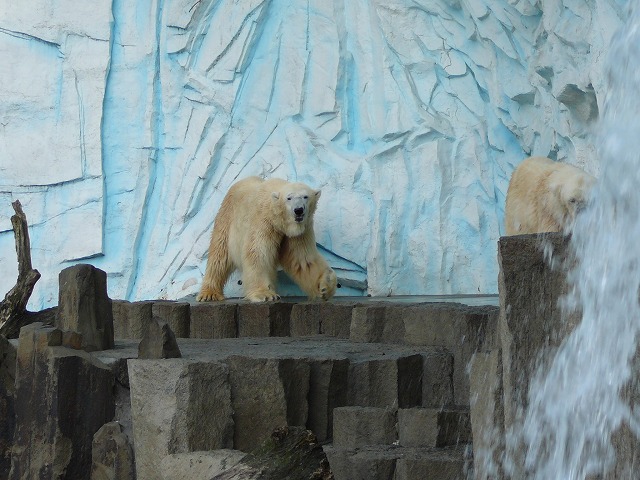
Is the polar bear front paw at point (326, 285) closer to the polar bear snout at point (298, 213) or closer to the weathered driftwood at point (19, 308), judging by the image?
the polar bear snout at point (298, 213)

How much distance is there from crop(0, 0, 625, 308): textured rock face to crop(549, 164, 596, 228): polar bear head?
90 centimetres

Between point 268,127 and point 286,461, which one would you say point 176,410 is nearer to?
point 286,461

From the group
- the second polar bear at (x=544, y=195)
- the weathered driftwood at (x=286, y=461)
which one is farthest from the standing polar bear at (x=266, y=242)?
the weathered driftwood at (x=286, y=461)

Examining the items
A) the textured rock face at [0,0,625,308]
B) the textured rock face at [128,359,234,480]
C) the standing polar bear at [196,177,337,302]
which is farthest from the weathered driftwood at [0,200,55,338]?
the textured rock face at [128,359,234,480]

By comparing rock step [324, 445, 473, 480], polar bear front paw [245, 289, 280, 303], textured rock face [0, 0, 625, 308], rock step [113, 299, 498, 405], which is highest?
textured rock face [0, 0, 625, 308]

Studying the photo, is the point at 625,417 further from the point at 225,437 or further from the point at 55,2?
the point at 55,2

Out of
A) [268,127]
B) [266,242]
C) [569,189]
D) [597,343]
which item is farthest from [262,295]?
[597,343]

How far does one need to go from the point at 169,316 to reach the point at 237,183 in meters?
2.62

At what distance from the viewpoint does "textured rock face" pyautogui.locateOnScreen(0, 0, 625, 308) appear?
962cm

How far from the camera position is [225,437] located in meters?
4.48

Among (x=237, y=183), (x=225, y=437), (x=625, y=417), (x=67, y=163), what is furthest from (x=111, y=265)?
(x=625, y=417)

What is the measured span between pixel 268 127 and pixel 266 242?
2.05 metres

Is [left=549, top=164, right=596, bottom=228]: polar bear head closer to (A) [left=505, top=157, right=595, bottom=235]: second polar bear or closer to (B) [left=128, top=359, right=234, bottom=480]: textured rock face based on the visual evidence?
(A) [left=505, top=157, right=595, bottom=235]: second polar bear

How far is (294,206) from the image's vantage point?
8.91 meters
